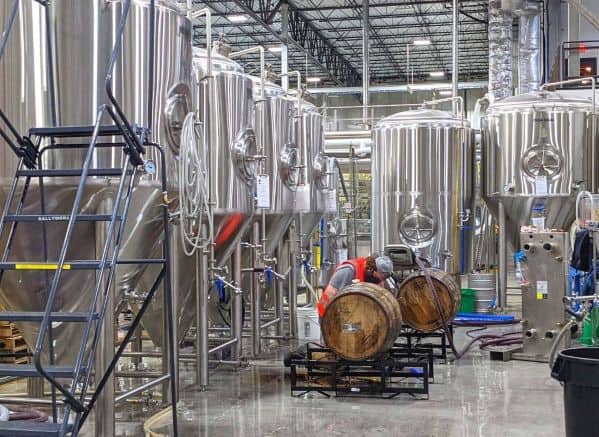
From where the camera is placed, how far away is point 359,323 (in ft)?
18.0

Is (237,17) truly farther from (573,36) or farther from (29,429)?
(29,429)

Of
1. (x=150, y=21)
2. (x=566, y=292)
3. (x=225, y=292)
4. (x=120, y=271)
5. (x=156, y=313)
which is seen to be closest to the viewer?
(x=150, y=21)

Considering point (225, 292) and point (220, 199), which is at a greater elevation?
point (220, 199)

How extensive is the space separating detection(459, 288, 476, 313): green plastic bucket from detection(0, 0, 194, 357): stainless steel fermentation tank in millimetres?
6475

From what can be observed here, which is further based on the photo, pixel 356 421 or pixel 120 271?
pixel 356 421

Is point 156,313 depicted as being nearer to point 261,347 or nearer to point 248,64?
point 261,347

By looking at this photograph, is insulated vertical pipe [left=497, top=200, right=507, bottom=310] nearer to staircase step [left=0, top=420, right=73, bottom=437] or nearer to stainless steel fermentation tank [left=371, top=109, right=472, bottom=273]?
stainless steel fermentation tank [left=371, top=109, right=472, bottom=273]

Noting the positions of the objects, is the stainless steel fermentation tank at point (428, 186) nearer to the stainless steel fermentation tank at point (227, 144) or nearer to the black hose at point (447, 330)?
the black hose at point (447, 330)

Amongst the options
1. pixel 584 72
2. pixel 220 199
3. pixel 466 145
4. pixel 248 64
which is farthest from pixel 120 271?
pixel 248 64

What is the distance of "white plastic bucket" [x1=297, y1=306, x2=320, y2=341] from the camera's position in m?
7.88

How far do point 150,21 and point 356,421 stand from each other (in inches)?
103

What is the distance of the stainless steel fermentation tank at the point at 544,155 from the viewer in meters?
8.60

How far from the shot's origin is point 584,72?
1370 cm

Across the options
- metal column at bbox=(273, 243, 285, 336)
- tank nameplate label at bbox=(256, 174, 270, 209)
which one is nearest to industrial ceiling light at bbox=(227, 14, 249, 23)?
metal column at bbox=(273, 243, 285, 336)
